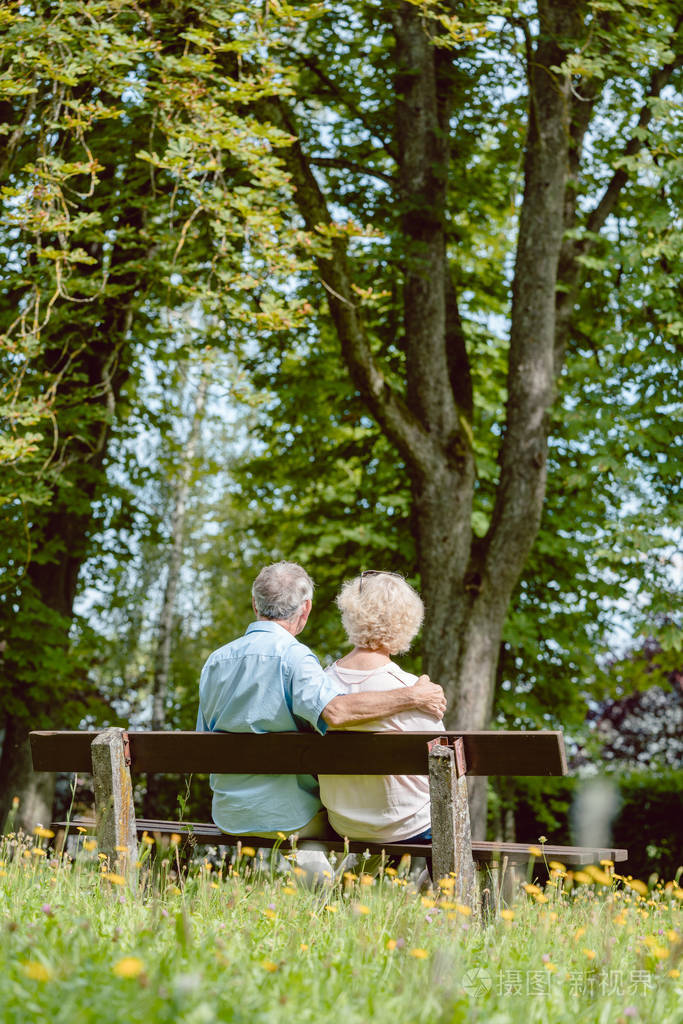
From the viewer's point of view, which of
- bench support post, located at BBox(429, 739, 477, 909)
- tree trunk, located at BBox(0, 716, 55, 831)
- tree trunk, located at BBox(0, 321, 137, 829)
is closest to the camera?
bench support post, located at BBox(429, 739, 477, 909)

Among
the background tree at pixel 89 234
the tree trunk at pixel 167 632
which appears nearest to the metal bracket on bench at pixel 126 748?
the background tree at pixel 89 234

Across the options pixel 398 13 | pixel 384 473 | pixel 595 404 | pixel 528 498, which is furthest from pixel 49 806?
pixel 398 13

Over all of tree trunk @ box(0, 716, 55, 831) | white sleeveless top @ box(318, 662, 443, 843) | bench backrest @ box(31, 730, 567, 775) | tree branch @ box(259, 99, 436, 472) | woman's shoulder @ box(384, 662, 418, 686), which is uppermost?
tree branch @ box(259, 99, 436, 472)

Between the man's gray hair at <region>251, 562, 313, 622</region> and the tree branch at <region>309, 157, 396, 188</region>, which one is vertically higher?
the tree branch at <region>309, 157, 396, 188</region>

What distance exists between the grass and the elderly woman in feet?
1.57

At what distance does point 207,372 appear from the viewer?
7.72m

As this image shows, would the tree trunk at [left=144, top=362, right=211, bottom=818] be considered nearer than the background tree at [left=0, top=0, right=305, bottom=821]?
No

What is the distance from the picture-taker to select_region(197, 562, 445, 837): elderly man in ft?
13.6

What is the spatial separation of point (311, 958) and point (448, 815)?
1.11 metres

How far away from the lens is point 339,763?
3.92 meters

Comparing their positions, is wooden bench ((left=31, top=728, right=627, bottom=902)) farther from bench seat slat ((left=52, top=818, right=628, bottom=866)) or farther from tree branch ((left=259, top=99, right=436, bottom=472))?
tree branch ((left=259, top=99, right=436, bottom=472))

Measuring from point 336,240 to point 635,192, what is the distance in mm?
3356

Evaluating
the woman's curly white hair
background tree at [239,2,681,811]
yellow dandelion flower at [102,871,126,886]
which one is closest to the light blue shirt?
the woman's curly white hair

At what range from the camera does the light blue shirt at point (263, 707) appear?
4.24 meters
